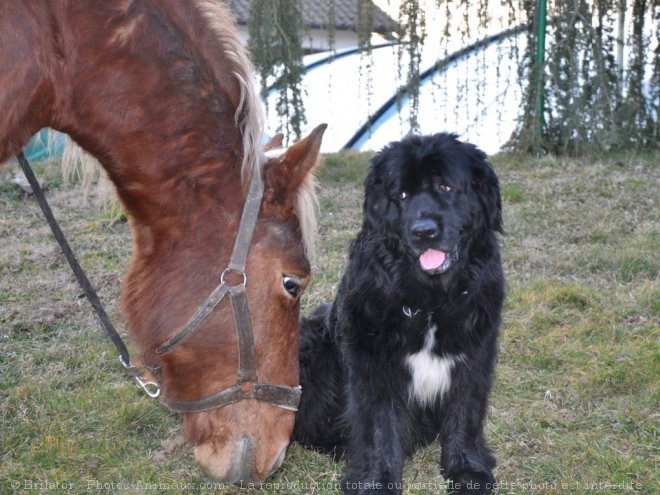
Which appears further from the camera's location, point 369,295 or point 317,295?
point 317,295

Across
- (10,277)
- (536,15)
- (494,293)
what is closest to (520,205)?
(536,15)

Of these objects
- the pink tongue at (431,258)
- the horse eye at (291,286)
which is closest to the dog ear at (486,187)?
the pink tongue at (431,258)

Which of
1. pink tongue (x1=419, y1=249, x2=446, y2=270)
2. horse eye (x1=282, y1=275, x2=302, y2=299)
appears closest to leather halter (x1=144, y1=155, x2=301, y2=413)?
horse eye (x1=282, y1=275, x2=302, y2=299)

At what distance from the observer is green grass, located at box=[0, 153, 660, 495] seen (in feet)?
10.2

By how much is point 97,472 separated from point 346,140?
243 inches

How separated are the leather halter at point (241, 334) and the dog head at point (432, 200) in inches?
31.9

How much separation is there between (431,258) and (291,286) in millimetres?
790

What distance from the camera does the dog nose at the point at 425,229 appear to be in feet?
9.24

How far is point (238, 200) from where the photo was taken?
2178 millimetres

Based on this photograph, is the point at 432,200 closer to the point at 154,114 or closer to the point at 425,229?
the point at 425,229

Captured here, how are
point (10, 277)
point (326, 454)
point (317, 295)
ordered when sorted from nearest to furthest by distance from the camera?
point (326, 454) → point (317, 295) → point (10, 277)

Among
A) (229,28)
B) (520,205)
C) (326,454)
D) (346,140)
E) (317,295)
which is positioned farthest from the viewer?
(346,140)

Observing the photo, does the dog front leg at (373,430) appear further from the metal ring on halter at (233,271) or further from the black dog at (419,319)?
the metal ring on halter at (233,271)

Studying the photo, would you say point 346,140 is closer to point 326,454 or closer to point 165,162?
point 326,454
